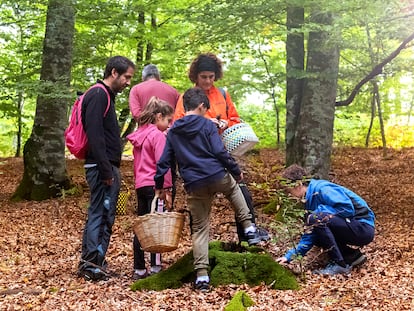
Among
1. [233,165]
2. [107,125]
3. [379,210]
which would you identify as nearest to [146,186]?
[107,125]

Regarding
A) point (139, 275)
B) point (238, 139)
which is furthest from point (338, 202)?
point (139, 275)

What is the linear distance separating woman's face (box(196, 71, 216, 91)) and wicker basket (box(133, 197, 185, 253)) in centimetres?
141

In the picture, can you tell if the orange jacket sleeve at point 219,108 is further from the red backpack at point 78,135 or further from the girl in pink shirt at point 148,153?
the red backpack at point 78,135

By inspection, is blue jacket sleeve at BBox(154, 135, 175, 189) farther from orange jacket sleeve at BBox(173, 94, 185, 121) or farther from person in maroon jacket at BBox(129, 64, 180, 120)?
person in maroon jacket at BBox(129, 64, 180, 120)

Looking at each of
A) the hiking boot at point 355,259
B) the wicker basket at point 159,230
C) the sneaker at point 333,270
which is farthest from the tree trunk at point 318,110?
the wicker basket at point 159,230

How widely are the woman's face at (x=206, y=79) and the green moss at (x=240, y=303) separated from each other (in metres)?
2.03

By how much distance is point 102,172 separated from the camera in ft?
14.4

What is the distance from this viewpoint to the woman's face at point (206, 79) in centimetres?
466

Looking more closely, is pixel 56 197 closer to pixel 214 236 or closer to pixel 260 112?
pixel 214 236

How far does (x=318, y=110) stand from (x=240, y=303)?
14.8 ft

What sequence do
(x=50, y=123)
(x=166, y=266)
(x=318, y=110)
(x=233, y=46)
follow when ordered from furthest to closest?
1. (x=233, y=46)
2. (x=50, y=123)
3. (x=318, y=110)
4. (x=166, y=266)

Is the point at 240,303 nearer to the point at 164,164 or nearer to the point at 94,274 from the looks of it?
the point at 164,164

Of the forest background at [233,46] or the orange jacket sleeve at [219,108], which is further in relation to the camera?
the forest background at [233,46]

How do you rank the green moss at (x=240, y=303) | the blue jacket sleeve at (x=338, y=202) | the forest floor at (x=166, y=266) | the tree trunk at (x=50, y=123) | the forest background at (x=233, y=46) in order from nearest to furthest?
1. the green moss at (x=240, y=303)
2. the forest floor at (x=166, y=266)
3. the blue jacket sleeve at (x=338, y=202)
4. the forest background at (x=233, y=46)
5. the tree trunk at (x=50, y=123)
